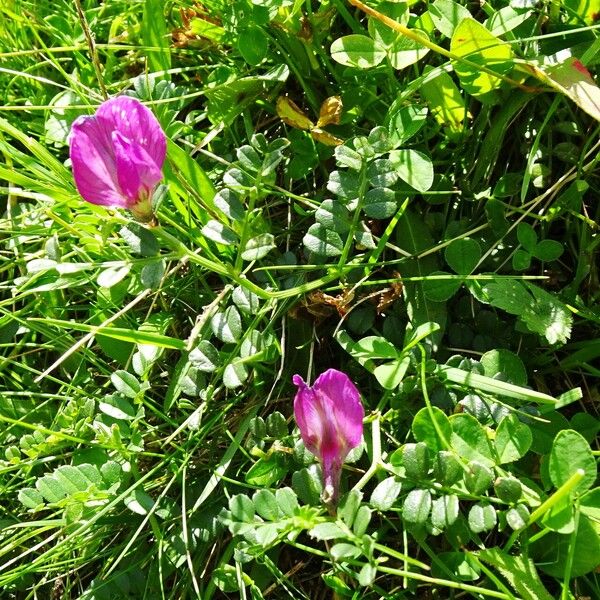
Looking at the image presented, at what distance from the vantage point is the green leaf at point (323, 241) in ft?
3.53

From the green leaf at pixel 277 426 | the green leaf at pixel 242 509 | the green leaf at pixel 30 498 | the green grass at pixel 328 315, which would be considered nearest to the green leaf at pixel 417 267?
the green grass at pixel 328 315

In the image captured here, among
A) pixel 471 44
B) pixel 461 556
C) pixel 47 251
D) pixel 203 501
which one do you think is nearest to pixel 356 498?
pixel 461 556

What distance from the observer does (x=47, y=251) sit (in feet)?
3.29

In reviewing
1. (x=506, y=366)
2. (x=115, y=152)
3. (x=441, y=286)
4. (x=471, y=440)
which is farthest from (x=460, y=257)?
(x=115, y=152)

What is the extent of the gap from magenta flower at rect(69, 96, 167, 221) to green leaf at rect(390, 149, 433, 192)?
0.32 meters

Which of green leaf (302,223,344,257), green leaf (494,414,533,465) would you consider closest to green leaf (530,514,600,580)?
green leaf (494,414,533,465)

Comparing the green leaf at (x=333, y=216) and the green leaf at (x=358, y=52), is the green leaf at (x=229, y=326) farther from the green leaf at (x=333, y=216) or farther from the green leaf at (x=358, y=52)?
the green leaf at (x=358, y=52)

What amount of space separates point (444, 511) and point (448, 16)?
2.02 ft

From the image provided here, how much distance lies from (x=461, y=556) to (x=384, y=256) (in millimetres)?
418

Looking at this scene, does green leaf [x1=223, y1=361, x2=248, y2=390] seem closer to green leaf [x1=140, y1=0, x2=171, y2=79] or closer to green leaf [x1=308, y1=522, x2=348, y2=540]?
green leaf [x1=308, y1=522, x2=348, y2=540]

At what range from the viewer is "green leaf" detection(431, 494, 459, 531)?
Answer: 0.92 metres

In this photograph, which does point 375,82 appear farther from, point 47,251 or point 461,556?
point 461,556

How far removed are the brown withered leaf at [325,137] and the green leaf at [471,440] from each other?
0.42m

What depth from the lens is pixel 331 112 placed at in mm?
1171
